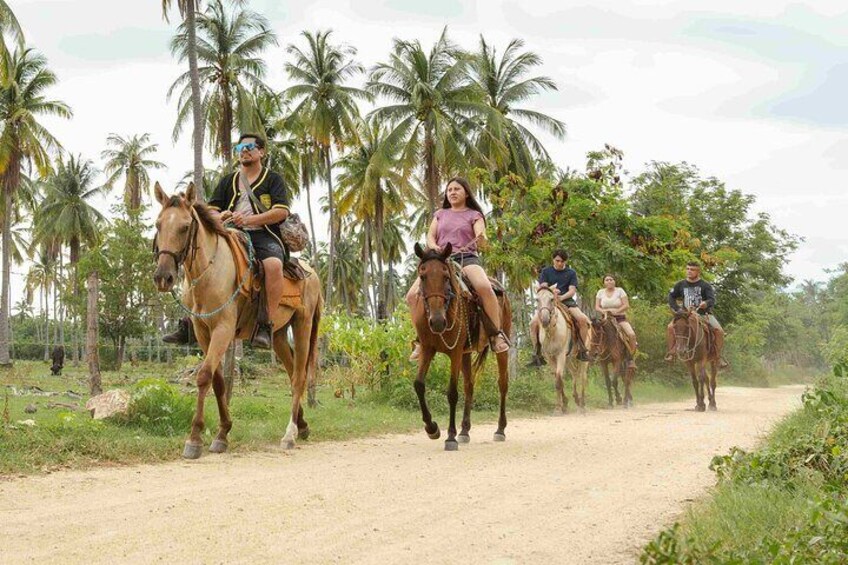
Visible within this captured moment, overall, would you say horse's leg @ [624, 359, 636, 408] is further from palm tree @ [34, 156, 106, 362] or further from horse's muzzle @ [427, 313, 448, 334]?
palm tree @ [34, 156, 106, 362]

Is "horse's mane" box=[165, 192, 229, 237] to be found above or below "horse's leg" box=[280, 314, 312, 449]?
above

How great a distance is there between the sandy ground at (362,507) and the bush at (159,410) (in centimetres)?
147

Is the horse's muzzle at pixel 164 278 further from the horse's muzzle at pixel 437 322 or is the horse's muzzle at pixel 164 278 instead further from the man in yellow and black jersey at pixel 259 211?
the horse's muzzle at pixel 437 322

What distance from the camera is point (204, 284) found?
310 inches

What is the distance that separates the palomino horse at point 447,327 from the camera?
846 cm

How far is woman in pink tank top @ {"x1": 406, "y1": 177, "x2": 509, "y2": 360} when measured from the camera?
369 inches

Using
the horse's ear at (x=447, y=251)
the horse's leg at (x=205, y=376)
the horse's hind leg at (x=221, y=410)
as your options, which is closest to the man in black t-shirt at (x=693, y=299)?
the horse's ear at (x=447, y=251)

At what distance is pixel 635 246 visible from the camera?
24.0 meters

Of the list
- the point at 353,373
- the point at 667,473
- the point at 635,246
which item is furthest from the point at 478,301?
the point at 635,246

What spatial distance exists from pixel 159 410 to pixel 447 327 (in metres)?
3.39

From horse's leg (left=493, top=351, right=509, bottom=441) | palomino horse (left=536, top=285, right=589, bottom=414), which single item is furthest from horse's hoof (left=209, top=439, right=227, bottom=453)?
palomino horse (left=536, top=285, right=589, bottom=414)

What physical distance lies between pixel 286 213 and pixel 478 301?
8.08 ft

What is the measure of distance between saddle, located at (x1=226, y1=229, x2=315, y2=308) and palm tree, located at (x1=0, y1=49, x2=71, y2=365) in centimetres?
3198

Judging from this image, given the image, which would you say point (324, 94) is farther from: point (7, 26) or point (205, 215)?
point (205, 215)
